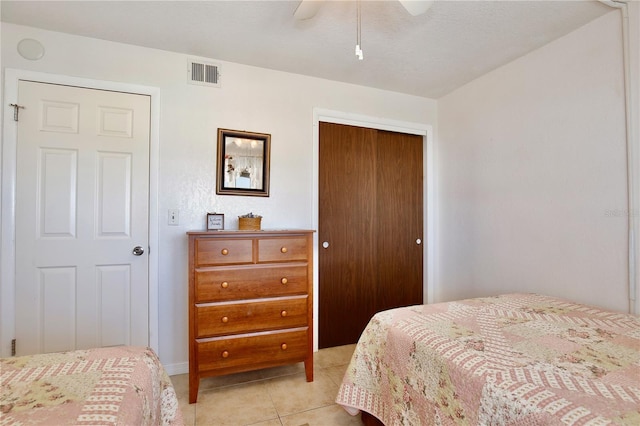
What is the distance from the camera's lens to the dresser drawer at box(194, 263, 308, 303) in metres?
1.85

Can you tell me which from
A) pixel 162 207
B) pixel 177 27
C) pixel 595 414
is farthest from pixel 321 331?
pixel 177 27

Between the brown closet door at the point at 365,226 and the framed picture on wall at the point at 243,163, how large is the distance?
52cm

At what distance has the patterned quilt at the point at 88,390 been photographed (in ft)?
2.32

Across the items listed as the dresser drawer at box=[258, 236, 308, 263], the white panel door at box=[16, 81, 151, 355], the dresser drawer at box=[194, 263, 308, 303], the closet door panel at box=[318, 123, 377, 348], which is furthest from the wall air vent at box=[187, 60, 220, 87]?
the dresser drawer at box=[194, 263, 308, 303]

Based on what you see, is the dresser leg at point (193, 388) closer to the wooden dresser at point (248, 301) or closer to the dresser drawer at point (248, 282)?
the wooden dresser at point (248, 301)

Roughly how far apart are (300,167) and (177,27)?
4.25 ft

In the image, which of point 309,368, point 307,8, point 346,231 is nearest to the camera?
point 307,8

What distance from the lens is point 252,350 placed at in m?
1.93

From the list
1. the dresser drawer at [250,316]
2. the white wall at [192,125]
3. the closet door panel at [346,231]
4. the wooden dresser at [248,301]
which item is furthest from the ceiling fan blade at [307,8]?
the dresser drawer at [250,316]

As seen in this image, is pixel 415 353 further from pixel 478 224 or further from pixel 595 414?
pixel 478 224

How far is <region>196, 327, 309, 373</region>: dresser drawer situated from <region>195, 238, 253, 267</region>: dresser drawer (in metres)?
0.48

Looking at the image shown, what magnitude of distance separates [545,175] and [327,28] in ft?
5.98

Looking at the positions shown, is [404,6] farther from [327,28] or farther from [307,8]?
[327,28]

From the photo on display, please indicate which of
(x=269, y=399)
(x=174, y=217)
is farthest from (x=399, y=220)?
(x=174, y=217)
